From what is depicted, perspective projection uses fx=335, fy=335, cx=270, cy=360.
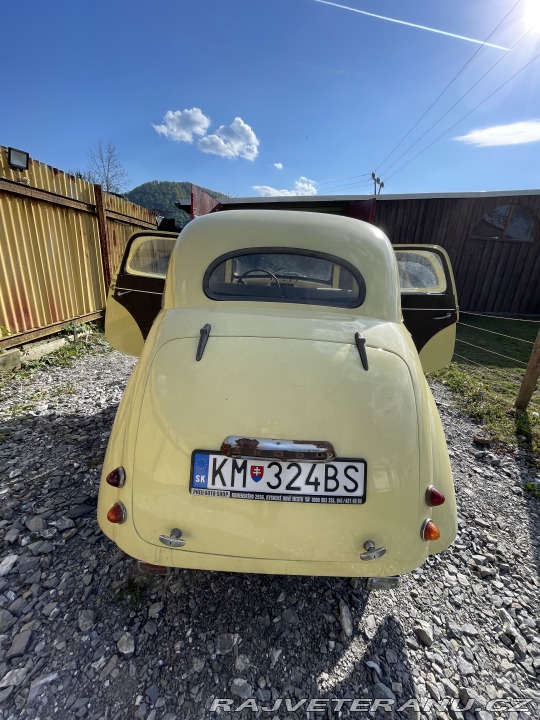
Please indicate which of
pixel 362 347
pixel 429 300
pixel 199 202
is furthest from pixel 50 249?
pixel 362 347

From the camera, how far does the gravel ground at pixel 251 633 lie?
1421 mm

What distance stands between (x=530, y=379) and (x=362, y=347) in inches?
143

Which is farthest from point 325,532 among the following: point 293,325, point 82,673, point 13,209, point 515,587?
point 13,209

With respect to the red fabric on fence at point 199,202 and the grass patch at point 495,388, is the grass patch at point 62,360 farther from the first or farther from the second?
the grass patch at point 495,388

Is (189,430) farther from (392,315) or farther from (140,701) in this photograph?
(392,315)

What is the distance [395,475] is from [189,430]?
35.1 inches

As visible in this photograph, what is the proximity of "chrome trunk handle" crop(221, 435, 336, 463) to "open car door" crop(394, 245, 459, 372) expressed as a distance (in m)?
1.95

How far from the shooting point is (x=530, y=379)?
406 centimetres

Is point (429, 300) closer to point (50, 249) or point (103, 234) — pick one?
point (50, 249)

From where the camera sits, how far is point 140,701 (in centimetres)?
138

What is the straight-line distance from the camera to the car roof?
2.05 m

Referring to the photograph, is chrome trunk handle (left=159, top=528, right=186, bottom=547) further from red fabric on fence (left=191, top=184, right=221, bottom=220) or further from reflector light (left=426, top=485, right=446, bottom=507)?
red fabric on fence (left=191, top=184, right=221, bottom=220)

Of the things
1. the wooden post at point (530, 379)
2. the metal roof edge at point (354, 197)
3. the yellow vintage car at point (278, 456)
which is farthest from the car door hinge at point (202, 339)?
the metal roof edge at point (354, 197)

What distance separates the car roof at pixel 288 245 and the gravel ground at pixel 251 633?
162 cm
